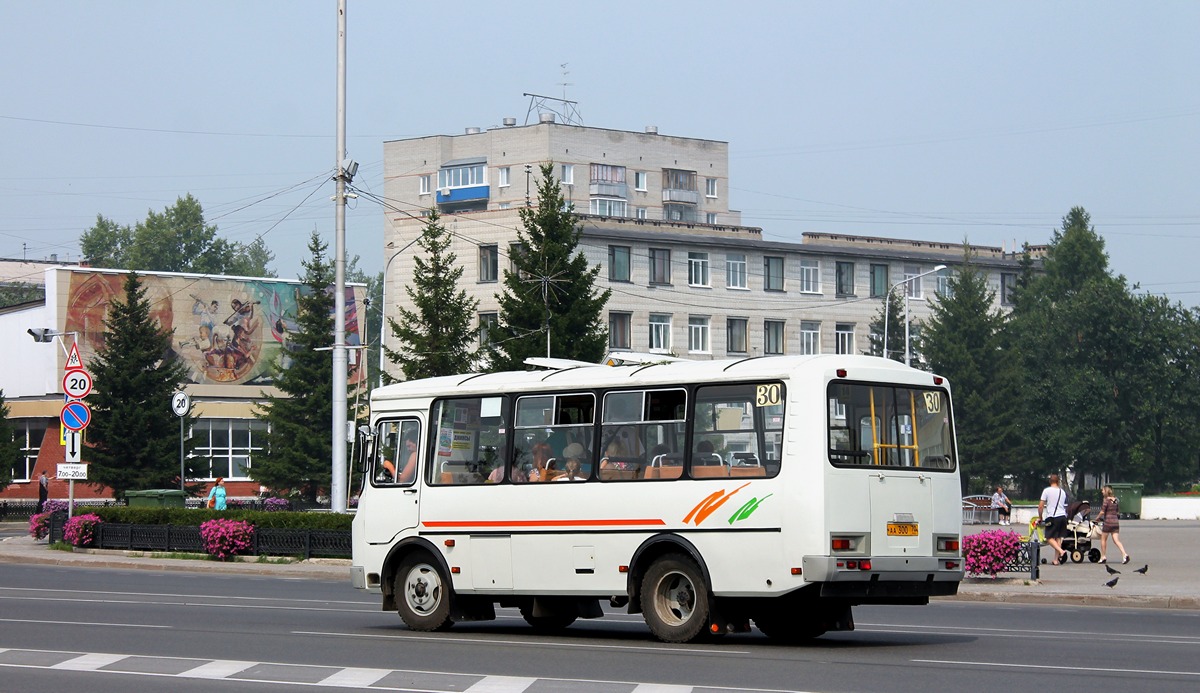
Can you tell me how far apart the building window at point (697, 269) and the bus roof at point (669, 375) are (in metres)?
67.0

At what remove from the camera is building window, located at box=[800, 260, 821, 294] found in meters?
89.0

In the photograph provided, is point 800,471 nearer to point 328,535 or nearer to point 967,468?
point 328,535

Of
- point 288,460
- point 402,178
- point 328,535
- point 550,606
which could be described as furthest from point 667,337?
point 550,606

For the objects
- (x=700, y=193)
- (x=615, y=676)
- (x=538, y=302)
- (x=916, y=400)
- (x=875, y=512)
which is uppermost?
(x=700, y=193)

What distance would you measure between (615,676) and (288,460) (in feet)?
174

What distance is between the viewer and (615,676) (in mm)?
13094

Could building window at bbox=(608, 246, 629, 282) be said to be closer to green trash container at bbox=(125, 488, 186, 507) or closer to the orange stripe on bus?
green trash container at bbox=(125, 488, 186, 507)

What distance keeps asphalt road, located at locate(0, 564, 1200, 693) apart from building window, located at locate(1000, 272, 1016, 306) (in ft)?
266

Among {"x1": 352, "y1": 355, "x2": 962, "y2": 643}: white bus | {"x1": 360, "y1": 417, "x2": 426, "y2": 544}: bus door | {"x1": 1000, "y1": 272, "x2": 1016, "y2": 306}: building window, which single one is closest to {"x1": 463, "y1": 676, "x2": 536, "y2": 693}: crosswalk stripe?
{"x1": 352, "y1": 355, "x2": 962, "y2": 643}: white bus

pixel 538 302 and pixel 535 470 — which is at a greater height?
pixel 538 302

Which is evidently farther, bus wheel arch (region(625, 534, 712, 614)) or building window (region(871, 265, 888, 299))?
building window (region(871, 265, 888, 299))

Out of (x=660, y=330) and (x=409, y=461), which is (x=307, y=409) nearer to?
(x=660, y=330)

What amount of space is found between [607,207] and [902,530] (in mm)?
98650

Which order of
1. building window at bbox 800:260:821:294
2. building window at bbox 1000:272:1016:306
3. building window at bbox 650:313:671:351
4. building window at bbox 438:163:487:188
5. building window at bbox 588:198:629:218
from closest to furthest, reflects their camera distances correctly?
building window at bbox 650:313:671:351 < building window at bbox 800:260:821:294 < building window at bbox 1000:272:1016:306 < building window at bbox 588:198:629:218 < building window at bbox 438:163:487:188
